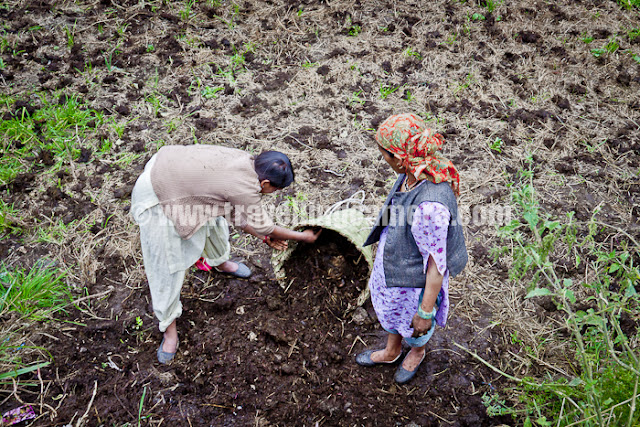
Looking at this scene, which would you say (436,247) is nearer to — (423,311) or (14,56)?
(423,311)

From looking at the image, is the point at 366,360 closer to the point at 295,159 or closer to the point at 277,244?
the point at 277,244

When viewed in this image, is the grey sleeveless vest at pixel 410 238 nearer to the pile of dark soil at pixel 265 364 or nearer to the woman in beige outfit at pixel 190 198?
the woman in beige outfit at pixel 190 198

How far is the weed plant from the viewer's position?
5.24ft

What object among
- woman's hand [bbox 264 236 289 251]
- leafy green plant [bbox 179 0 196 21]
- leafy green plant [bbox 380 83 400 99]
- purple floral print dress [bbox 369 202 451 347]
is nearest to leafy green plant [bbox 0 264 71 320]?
woman's hand [bbox 264 236 289 251]

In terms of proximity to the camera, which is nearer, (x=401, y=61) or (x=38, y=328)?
(x=38, y=328)

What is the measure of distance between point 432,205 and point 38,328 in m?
2.25

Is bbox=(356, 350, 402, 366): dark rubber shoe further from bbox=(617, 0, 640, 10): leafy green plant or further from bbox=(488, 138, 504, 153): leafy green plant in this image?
bbox=(617, 0, 640, 10): leafy green plant

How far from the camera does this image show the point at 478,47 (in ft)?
14.4

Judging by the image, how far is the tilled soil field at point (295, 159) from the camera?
2.40 m

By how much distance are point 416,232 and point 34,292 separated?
219 cm

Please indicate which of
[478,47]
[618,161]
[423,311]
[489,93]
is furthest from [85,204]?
[618,161]

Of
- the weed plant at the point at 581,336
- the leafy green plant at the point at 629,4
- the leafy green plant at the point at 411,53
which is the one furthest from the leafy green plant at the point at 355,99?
the leafy green plant at the point at 629,4

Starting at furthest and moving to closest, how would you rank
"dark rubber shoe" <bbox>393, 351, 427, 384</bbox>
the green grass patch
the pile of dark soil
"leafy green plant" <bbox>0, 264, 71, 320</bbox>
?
the green grass patch, "leafy green plant" <bbox>0, 264, 71, 320</bbox>, "dark rubber shoe" <bbox>393, 351, 427, 384</bbox>, the pile of dark soil

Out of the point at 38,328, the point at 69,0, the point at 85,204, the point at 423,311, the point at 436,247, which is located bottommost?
the point at 38,328
